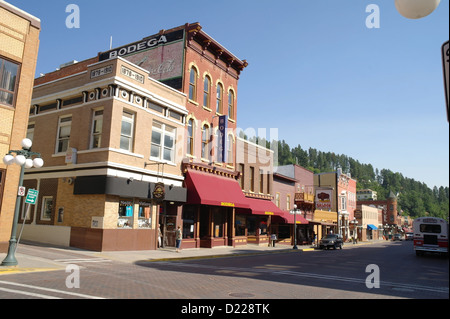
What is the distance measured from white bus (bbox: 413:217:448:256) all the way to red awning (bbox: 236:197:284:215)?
496 inches

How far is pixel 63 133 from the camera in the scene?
22.6 meters

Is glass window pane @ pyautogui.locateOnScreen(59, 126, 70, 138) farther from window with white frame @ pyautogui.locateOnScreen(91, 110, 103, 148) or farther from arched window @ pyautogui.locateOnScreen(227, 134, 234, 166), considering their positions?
arched window @ pyautogui.locateOnScreen(227, 134, 234, 166)

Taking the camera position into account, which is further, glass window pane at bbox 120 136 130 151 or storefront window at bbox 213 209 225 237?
storefront window at bbox 213 209 225 237

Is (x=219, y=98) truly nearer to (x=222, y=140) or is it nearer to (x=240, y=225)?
(x=222, y=140)

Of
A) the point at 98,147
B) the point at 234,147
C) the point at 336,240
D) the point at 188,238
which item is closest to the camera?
the point at 98,147

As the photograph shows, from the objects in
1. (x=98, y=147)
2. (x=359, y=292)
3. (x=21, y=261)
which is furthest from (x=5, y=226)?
(x=359, y=292)

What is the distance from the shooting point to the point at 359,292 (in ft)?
33.1

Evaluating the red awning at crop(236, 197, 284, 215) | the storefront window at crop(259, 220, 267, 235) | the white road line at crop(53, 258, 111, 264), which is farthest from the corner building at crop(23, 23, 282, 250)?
the storefront window at crop(259, 220, 267, 235)

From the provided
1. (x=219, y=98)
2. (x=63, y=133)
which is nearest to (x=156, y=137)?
(x=63, y=133)

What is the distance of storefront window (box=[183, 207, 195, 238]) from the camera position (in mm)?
25297

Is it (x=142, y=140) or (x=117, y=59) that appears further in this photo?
(x=142, y=140)

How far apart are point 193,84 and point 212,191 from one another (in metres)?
8.58

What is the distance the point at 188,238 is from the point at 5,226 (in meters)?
12.3

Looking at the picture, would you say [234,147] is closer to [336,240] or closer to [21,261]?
[336,240]
